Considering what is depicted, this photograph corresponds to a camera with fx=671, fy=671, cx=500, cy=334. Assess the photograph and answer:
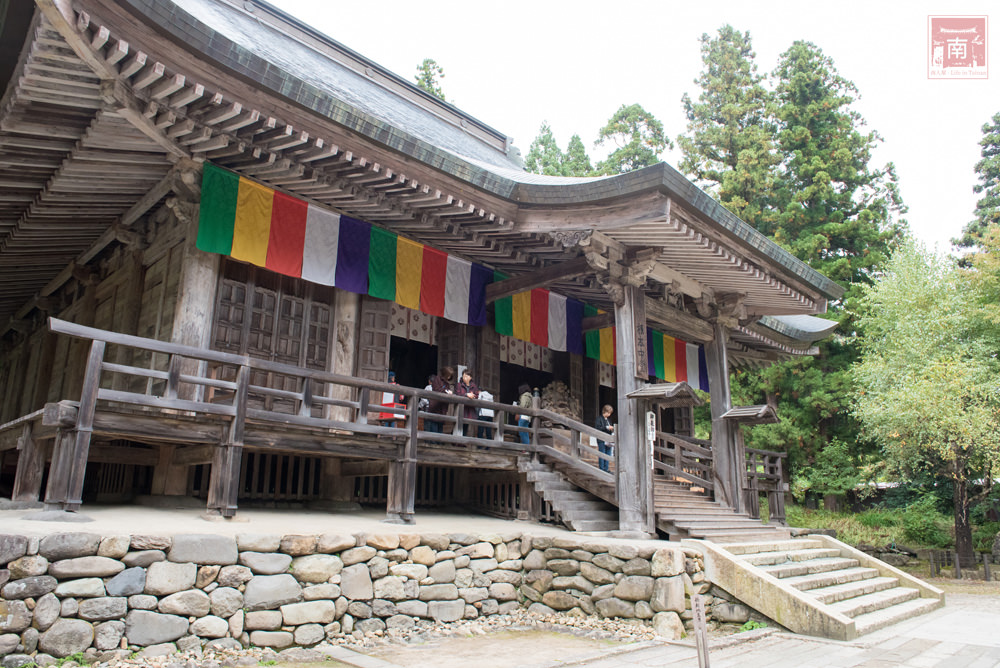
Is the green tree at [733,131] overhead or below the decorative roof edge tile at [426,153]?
overhead

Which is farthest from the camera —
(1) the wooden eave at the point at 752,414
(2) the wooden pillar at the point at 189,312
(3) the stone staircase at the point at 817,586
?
(1) the wooden eave at the point at 752,414

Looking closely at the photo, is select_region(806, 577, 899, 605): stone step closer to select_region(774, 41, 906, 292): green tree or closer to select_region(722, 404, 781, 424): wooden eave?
select_region(722, 404, 781, 424): wooden eave

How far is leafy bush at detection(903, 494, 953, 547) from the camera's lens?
20656 mm

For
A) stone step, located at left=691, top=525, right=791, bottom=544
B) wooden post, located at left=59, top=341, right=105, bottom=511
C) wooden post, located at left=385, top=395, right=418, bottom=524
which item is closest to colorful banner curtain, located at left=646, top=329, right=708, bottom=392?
stone step, located at left=691, top=525, right=791, bottom=544

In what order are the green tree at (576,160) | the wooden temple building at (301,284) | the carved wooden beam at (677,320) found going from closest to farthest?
1. the wooden temple building at (301,284)
2. the carved wooden beam at (677,320)
3. the green tree at (576,160)

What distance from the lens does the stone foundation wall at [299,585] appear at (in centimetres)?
533

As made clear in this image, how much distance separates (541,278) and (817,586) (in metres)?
6.04

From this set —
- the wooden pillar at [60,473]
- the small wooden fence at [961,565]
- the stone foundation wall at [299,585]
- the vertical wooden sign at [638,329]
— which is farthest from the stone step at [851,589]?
the wooden pillar at [60,473]

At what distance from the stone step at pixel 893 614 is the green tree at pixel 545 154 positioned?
2996cm

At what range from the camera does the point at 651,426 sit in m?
9.81

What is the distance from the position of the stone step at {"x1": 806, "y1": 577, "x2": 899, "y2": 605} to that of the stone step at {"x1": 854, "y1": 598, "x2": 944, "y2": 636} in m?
0.35

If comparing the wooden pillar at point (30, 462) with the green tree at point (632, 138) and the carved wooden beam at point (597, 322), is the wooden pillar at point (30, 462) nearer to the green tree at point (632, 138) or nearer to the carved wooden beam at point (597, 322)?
the carved wooden beam at point (597, 322)

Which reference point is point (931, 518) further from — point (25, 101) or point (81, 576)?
point (25, 101)

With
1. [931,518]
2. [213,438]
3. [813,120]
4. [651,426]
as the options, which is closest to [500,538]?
[651,426]
